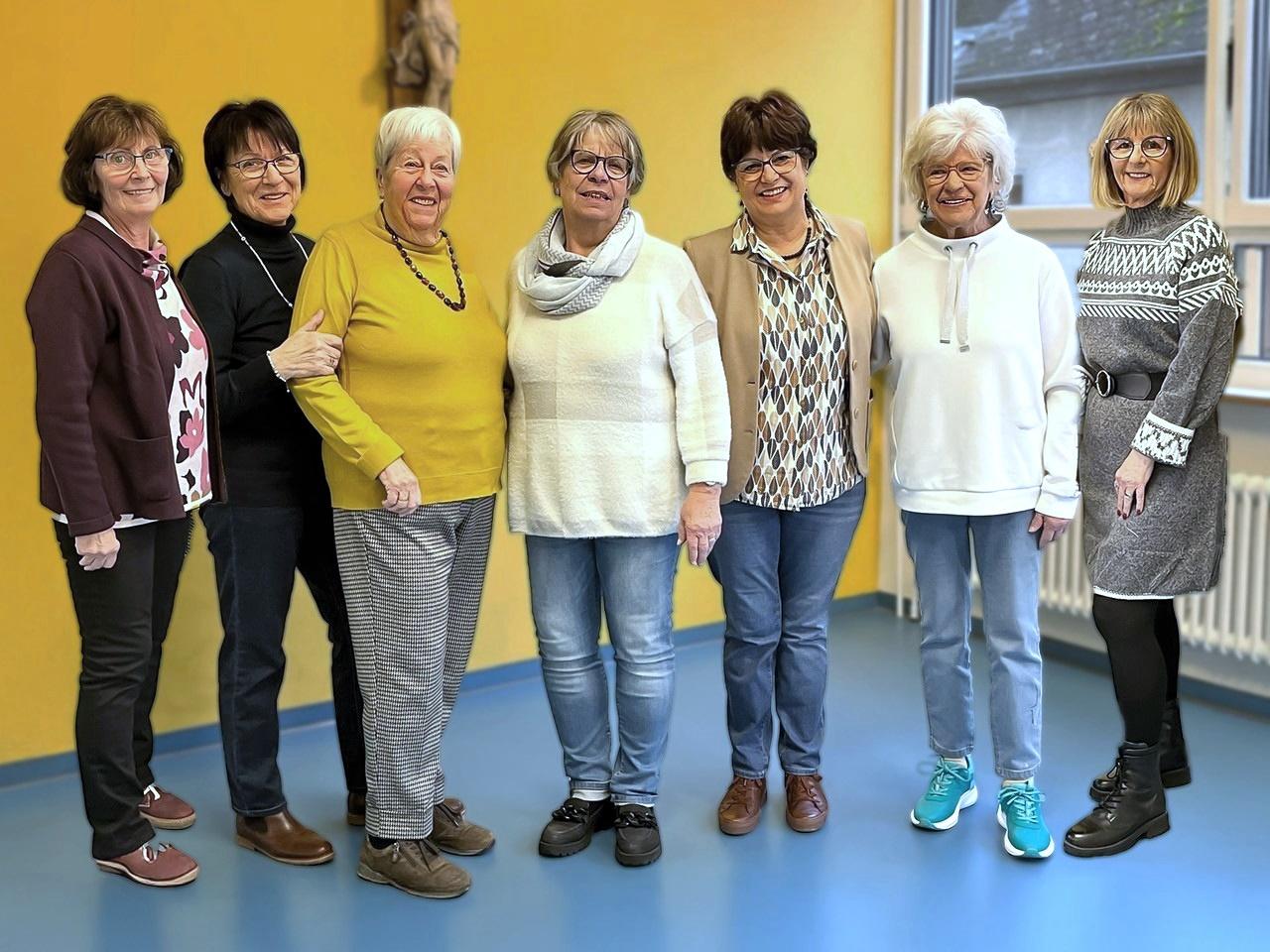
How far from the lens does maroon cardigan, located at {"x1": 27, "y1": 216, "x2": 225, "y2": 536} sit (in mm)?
2387

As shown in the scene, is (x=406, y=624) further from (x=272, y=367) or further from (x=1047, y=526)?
(x=1047, y=526)

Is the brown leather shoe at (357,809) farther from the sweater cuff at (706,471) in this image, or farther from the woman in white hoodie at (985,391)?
the woman in white hoodie at (985,391)

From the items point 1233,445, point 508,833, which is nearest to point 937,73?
point 1233,445

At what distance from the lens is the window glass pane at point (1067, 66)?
154 inches

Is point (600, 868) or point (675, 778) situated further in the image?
point (675, 778)

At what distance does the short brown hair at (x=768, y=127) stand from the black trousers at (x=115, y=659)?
50.7 inches

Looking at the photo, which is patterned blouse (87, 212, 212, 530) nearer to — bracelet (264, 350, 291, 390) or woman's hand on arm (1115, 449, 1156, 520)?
bracelet (264, 350, 291, 390)

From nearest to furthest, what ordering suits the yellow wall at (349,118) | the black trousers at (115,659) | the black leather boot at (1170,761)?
the black trousers at (115,659) < the black leather boot at (1170,761) < the yellow wall at (349,118)

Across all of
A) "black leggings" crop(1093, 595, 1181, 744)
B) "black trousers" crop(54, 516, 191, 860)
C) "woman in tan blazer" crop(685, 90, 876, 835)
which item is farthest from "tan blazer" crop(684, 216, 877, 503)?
"black trousers" crop(54, 516, 191, 860)

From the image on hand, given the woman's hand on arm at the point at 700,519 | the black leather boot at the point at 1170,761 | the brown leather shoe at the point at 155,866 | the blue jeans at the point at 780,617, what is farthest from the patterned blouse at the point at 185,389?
the black leather boot at the point at 1170,761

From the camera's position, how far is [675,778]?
128 inches

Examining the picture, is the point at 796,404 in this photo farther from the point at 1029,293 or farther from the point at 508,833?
the point at 508,833

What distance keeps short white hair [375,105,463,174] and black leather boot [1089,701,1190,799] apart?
194cm

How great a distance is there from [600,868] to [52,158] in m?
2.00
